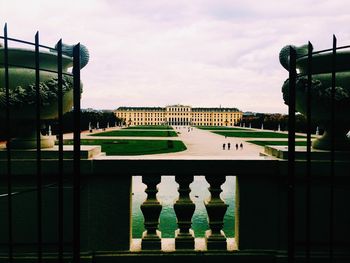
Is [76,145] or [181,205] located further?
[181,205]

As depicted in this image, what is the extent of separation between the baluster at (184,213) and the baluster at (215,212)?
16 centimetres

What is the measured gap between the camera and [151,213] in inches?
124

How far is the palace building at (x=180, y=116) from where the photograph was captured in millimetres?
158500

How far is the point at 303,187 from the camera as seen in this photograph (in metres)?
3.14

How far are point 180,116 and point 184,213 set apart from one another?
6153 inches

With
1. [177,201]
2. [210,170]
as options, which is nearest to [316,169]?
[210,170]

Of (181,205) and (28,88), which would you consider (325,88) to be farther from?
(28,88)

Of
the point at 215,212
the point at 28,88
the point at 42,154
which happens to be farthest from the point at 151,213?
the point at 28,88

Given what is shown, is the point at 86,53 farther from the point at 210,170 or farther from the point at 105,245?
the point at 105,245

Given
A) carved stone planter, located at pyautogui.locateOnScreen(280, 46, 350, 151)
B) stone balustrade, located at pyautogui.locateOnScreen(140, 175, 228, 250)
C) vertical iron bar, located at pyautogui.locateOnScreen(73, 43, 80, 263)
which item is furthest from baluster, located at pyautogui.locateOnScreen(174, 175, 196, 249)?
carved stone planter, located at pyautogui.locateOnScreen(280, 46, 350, 151)

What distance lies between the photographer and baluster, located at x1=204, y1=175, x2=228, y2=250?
3.15 m

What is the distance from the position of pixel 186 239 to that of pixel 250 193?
2.29 feet

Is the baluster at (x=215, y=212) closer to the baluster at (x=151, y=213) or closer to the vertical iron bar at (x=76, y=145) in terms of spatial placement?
the baluster at (x=151, y=213)

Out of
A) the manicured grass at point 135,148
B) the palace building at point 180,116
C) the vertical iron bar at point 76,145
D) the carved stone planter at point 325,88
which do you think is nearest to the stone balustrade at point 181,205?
the carved stone planter at point 325,88
